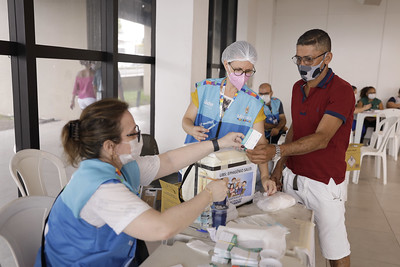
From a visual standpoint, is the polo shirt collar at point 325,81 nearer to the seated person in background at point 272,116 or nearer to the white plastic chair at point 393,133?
the seated person in background at point 272,116

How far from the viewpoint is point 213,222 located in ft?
4.95

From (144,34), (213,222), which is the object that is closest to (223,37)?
(144,34)

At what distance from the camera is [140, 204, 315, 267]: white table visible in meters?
1.25

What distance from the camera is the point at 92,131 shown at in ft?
3.95

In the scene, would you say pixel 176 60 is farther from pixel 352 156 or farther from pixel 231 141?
pixel 352 156

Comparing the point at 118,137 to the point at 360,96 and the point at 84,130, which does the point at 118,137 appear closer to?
the point at 84,130

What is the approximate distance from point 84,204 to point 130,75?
100 inches

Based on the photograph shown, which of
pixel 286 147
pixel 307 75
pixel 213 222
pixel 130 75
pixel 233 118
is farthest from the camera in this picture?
pixel 130 75

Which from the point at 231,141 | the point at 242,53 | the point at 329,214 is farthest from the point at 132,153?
the point at 329,214

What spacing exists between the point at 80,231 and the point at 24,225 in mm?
354

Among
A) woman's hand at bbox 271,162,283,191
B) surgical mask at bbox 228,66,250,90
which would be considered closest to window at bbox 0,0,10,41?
surgical mask at bbox 228,66,250,90

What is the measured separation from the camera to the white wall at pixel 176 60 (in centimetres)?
343

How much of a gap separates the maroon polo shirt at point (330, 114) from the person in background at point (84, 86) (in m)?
1.82

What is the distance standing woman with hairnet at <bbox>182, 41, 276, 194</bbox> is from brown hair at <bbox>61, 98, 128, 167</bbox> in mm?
821
